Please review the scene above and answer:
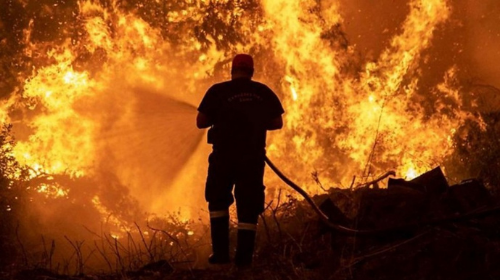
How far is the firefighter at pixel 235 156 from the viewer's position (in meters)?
4.14

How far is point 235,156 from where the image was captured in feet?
13.6

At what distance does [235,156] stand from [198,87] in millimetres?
8244

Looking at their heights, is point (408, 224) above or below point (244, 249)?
above

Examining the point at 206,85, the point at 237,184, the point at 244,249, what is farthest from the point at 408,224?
the point at 206,85

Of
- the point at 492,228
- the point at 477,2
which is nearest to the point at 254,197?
the point at 492,228

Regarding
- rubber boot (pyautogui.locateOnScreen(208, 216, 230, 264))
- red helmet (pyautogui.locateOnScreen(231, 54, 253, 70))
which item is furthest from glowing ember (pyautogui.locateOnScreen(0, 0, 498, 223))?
rubber boot (pyautogui.locateOnScreen(208, 216, 230, 264))

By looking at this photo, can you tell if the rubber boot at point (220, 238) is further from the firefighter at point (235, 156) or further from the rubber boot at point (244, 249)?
the rubber boot at point (244, 249)

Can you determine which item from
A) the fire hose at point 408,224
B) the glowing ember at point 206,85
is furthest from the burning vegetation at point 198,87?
the fire hose at point 408,224

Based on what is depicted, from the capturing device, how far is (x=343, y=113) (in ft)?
38.5

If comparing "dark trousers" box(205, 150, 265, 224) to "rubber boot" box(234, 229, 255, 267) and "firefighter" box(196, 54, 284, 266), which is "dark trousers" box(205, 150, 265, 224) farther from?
"rubber boot" box(234, 229, 255, 267)

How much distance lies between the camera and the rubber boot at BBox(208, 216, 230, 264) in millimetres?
4109

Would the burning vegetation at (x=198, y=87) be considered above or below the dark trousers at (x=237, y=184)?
above

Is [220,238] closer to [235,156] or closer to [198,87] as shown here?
[235,156]

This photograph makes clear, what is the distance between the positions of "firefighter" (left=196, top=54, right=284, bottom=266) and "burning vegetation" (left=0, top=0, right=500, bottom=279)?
6.31 m
